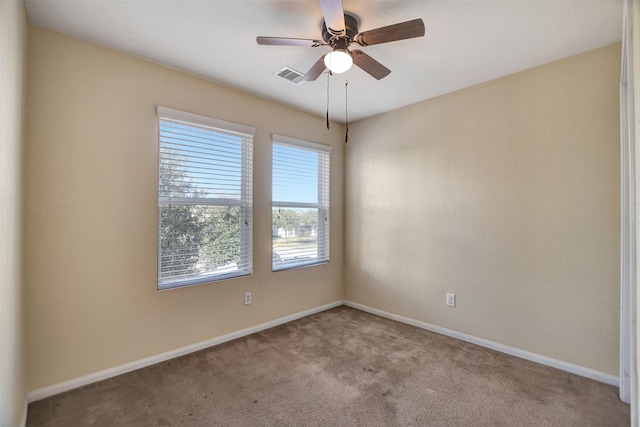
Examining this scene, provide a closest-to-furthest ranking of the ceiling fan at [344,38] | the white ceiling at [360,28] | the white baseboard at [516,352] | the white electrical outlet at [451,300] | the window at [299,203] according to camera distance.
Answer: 1. the ceiling fan at [344,38]
2. the white ceiling at [360,28]
3. the white baseboard at [516,352]
4. the white electrical outlet at [451,300]
5. the window at [299,203]

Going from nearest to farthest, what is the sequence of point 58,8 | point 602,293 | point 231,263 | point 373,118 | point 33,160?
point 58,8 → point 33,160 → point 602,293 → point 231,263 → point 373,118

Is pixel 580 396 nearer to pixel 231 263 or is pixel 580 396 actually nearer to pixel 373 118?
pixel 231 263

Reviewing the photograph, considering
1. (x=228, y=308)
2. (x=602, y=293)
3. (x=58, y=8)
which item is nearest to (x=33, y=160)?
(x=58, y=8)

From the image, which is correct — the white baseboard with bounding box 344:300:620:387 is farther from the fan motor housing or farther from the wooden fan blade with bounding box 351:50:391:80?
the fan motor housing

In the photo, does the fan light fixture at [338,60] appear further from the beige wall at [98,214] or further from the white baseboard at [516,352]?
the white baseboard at [516,352]

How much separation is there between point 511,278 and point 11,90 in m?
3.67

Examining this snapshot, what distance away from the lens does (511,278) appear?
8.82ft

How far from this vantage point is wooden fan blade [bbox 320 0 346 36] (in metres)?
1.51

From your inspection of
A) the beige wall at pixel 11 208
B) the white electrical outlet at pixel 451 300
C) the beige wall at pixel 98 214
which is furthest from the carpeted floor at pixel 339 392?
the beige wall at pixel 11 208

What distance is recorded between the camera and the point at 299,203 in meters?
3.63

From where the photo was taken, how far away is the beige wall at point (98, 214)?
6.61 ft

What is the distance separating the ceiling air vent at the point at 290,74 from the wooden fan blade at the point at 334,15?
2.96ft

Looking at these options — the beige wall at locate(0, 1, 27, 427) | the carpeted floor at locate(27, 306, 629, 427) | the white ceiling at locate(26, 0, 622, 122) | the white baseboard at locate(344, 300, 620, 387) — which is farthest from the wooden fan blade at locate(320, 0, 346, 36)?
the white baseboard at locate(344, 300, 620, 387)

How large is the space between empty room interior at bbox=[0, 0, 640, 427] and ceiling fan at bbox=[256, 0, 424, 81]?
0.8 inches
